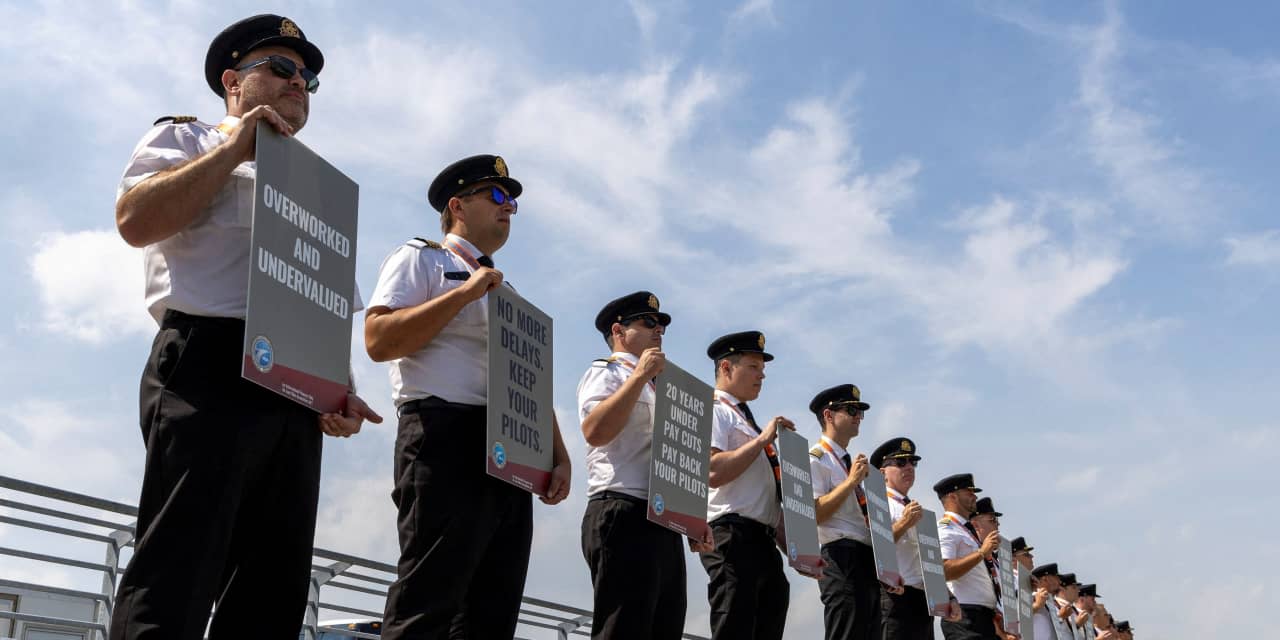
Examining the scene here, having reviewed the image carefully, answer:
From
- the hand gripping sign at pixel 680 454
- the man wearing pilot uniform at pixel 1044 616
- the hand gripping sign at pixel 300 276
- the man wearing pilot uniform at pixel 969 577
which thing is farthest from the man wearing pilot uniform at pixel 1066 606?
the hand gripping sign at pixel 300 276

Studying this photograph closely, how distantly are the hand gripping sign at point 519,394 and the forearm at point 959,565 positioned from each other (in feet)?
20.1

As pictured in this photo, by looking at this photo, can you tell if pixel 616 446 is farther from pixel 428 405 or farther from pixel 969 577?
pixel 969 577

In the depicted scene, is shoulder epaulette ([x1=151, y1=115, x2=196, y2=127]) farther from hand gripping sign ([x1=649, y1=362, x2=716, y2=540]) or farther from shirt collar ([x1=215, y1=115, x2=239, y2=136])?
hand gripping sign ([x1=649, y1=362, x2=716, y2=540])

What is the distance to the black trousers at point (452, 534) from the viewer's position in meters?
Result: 4.10

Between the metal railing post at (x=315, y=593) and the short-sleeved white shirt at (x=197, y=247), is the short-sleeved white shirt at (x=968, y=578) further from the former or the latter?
the short-sleeved white shirt at (x=197, y=247)

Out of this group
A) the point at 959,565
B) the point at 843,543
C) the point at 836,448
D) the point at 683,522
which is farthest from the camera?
the point at 959,565

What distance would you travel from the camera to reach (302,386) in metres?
3.50

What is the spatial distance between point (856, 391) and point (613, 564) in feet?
11.9

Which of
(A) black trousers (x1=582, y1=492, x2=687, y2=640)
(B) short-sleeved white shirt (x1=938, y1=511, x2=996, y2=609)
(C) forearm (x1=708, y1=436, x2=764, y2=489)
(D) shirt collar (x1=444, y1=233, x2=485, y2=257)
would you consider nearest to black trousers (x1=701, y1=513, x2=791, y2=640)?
(C) forearm (x1=708, y1=436, x2=764, y2=489)

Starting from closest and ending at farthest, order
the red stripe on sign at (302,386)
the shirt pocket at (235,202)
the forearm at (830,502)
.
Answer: the red stripe on sign at (302,386), the shirt pocket at (235,202), the forearm at (830,502)

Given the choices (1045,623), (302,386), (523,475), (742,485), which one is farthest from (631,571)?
(1045,623)

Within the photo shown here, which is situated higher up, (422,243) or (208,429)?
(422,243)

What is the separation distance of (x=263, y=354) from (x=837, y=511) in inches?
207

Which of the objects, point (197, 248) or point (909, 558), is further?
point (909, 558)
